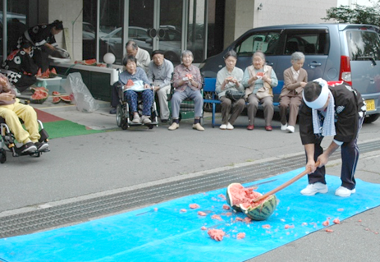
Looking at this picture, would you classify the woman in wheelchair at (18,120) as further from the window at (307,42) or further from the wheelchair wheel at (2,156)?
the window at (307,42)

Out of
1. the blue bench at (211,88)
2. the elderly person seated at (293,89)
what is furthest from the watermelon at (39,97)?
the elderly person seated at (293,89)

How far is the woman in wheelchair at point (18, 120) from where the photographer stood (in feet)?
22.9

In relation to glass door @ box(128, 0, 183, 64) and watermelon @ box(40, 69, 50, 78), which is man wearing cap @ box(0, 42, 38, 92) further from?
glass door @ box(128, 0, 183, 64)

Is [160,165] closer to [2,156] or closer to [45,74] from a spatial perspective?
[2,156]

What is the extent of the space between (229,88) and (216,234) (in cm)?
569

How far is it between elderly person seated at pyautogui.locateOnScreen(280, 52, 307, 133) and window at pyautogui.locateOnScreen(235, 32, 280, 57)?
125 cm

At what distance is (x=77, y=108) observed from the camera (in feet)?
36.6

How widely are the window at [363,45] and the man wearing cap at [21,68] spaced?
6.10m

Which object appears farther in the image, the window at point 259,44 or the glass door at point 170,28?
the glass door at point 170,28

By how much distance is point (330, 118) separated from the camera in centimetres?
550

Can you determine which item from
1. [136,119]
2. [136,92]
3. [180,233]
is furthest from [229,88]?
[180,233]

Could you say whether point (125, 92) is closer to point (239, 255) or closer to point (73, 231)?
point (73, 231)

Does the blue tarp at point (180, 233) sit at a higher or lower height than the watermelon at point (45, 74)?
lower

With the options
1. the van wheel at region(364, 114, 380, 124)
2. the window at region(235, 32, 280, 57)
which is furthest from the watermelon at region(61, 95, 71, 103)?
the van wheel at region(364, 114, 380, 124)
